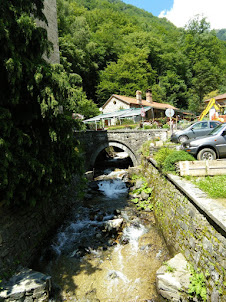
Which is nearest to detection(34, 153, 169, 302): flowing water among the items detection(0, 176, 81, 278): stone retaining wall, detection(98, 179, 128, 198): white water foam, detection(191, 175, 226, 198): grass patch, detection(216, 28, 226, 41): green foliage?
detection(0, 176, 81, 278): stone retaining wall

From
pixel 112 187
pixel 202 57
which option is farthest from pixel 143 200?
pixel 202 57

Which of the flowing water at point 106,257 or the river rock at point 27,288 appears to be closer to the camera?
the river rock at point 27,288

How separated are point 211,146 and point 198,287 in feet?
18.5

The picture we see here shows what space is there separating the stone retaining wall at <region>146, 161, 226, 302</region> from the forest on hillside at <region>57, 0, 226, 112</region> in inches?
1102

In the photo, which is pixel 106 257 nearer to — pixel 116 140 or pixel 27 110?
pixel 27 110

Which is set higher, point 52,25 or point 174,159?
point 52,25

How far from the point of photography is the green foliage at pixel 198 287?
436 centimetres

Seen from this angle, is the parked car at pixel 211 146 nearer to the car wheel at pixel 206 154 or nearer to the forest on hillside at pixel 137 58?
the car wheel at pixel 206 154

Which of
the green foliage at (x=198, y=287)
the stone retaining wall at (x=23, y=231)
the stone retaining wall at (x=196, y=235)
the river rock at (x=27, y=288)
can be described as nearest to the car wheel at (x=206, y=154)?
the stone retaining wall at (x=196, y=235)

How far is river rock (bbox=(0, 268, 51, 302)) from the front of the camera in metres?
4.79

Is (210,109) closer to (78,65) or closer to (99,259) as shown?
(99,259)

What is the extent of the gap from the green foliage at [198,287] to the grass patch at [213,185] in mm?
2057

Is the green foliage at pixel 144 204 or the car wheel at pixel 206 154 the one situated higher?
the car wheel at pixel 206 154

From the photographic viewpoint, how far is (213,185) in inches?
237
